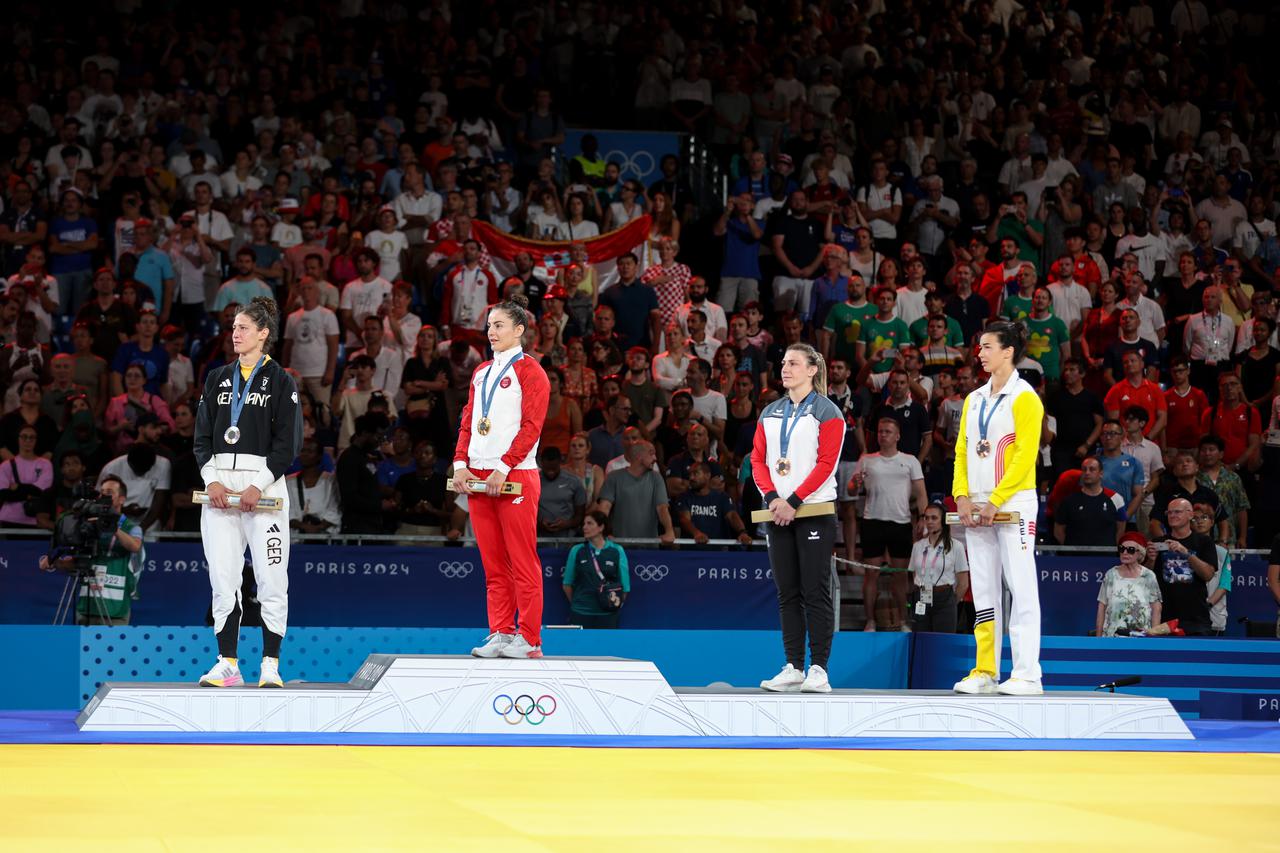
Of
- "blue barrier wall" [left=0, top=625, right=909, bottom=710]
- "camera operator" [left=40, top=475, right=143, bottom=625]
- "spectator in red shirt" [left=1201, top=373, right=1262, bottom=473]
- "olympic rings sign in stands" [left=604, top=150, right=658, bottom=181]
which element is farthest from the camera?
"olympic rings sign in stands" [left=604, top=150, right=658, bottom=181]

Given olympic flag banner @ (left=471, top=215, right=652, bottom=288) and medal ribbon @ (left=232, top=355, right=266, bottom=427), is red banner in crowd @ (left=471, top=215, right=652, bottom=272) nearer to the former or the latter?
olympic flag banner @ (left=471, top=215, right=652, bottom=288)

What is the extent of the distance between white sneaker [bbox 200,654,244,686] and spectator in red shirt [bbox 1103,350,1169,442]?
33.7 ft

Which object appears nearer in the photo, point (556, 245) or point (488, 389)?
point (488, 389)

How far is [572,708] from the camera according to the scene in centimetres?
995

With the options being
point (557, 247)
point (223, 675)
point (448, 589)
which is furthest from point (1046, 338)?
point (223, 675)

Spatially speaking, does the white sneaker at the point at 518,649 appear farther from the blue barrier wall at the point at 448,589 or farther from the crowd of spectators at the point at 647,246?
the crowd of spectators at the point at 647,246

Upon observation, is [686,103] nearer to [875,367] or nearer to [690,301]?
[690,301]

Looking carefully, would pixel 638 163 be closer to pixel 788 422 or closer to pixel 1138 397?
pixel 1138 397

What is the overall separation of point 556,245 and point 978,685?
9.40 metres

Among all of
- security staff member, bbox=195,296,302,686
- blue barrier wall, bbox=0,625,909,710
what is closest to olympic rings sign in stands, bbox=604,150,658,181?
blue barrier wall, bbox=0,625,909,710

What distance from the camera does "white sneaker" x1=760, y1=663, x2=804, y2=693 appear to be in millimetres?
10383

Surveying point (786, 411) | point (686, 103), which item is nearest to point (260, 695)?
point (786, 411)

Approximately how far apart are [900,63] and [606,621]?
11127 millimetres

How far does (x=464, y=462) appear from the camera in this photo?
1018 cm
